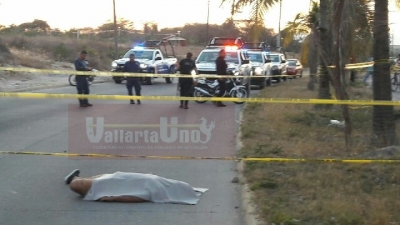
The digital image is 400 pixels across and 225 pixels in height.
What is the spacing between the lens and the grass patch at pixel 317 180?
258 inches

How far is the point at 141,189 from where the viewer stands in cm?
776

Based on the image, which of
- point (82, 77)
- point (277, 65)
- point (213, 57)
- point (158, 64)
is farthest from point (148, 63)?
point (82, 77)

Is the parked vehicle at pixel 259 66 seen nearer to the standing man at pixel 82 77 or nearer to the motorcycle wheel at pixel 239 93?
the motorcycle wheel at pixel 239 93

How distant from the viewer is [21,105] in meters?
18.8

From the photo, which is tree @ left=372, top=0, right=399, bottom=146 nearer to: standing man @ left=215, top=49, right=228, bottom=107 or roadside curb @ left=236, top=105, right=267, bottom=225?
roadside curb @ left=236, top=105, right=267, bottom=225

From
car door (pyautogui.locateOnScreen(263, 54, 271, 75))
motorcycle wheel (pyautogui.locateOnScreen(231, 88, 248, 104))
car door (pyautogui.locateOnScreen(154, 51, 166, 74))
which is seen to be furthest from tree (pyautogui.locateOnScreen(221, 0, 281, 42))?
car door (pyautogui.locateOnScreen(154, 51, 166, 74))

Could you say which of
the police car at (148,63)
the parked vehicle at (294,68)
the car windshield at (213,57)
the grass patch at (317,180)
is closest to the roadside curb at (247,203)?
the grass patch at (317,180)

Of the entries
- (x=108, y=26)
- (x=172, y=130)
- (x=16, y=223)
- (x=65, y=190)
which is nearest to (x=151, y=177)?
(x=65, y=190)

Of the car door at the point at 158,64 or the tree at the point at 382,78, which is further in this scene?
the car door at the point at 158,64

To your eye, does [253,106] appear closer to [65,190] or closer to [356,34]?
[356,34]

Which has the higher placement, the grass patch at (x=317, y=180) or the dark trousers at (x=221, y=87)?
the dark trousers at (x=221, y=87)

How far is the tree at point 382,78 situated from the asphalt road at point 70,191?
8.68 feet

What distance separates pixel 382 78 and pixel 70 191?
218 inches

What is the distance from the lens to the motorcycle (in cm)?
1931
